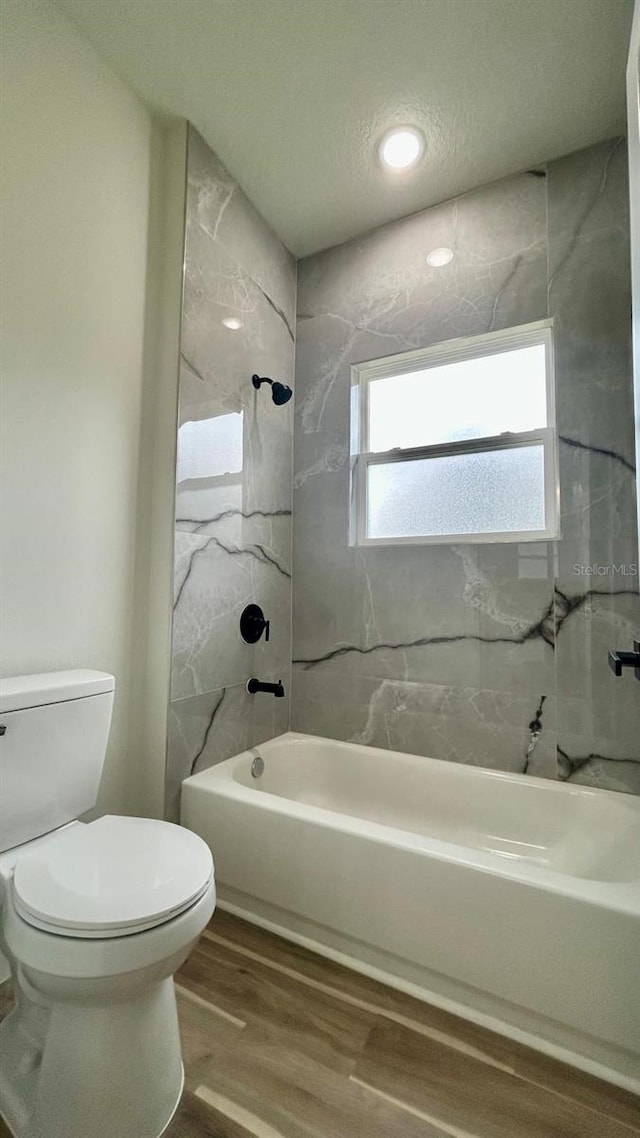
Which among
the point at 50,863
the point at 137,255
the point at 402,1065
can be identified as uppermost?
the point at 137,255

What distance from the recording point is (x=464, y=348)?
6.66ft

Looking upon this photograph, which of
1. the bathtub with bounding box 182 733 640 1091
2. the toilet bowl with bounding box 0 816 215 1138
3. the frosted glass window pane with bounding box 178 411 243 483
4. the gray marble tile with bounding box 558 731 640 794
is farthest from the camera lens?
the frosted glass window pane with bounding box 178 411 243 483

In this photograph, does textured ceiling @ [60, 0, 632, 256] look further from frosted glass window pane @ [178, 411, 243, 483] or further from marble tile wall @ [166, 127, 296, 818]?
frosted glass window pane @ [178, 411, 243, 483]

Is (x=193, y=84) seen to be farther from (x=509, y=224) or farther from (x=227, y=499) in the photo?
(x=227, y=499)

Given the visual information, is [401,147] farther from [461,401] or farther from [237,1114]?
[237,1114]

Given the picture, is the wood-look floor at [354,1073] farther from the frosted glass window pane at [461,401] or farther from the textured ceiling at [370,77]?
the textured ceiling at [370,77]

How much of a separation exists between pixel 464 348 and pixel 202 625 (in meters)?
1.62

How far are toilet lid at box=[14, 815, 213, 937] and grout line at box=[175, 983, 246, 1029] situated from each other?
47 centimetres

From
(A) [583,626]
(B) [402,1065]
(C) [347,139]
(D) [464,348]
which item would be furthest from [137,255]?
(B) [402,1065]

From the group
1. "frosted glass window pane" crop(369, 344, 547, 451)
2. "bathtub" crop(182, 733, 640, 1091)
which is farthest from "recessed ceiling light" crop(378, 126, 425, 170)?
"bathtub" crop(182, 733, 640, 1091)

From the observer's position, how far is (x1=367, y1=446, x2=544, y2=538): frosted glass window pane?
1.87 meters

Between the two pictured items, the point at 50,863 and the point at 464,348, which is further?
the point at 464,348

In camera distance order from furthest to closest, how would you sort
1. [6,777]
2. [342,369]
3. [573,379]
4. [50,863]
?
1. [342,369]
2. [573,379]
3. [6,777]
4. [50,863]

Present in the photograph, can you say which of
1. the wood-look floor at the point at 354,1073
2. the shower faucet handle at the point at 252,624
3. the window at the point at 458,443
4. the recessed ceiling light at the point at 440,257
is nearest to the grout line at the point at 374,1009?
the wood-look floor at the point at 354,1073
